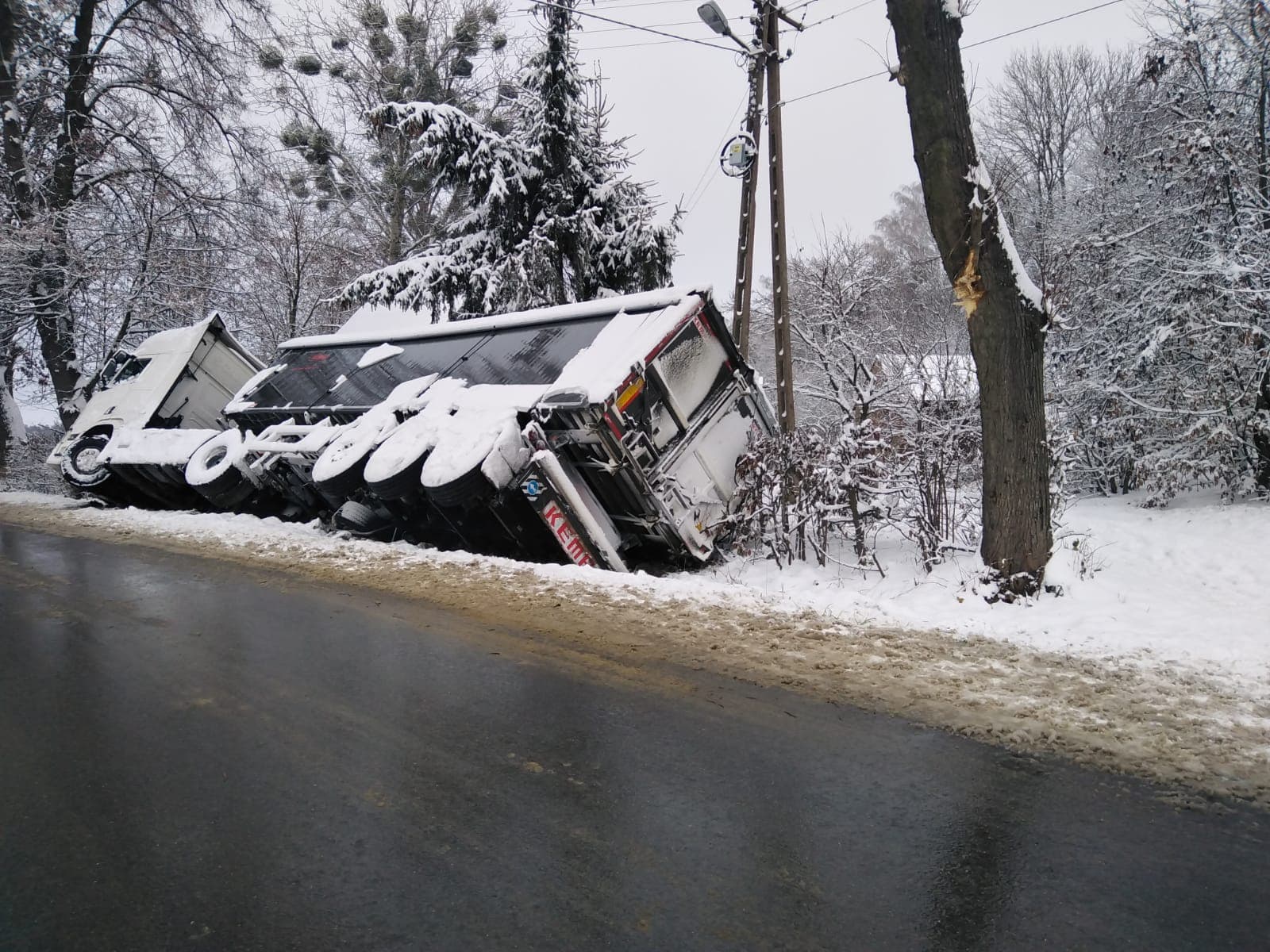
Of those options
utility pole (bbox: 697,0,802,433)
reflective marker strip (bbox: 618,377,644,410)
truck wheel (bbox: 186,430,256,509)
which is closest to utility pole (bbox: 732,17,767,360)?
utility pole (bbox: 697,0,802,433)

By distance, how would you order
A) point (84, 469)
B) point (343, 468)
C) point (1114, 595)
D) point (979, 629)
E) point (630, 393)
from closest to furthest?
point (979, 629), point (1114, 595), point (630, 393), point (343, 468), point (84, 469)

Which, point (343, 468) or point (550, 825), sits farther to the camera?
point (343, 468)

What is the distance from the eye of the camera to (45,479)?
1717 centimetres

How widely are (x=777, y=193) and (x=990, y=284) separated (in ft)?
17.7

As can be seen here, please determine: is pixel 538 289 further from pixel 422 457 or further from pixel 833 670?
pixel 833 670

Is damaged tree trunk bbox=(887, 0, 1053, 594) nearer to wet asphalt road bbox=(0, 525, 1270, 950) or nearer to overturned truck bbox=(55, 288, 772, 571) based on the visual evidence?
overturned truck bbox=(55, 288, 772, 571)

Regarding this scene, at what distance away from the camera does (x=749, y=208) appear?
10945 millimetres

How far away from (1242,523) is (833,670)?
713cm

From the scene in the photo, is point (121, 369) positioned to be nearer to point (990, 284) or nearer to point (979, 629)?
point (990, 284)

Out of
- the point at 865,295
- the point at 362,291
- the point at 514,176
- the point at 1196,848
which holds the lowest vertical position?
the point at 1196,848

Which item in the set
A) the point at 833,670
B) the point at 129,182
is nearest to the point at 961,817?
the point at 833,670

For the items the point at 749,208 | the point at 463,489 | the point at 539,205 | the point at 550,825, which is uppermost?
the point at 539,205

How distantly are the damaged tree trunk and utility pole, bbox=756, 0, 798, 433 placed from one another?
13.4 feet

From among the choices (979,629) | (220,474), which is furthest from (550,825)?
(220,474)
